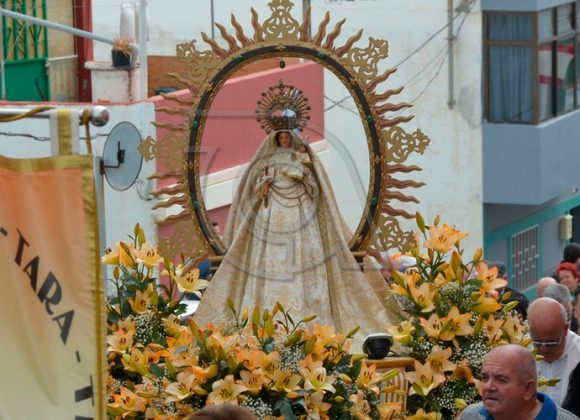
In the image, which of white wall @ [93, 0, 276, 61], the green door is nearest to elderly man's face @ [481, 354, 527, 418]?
the green door

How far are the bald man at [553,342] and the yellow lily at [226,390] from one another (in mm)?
1680

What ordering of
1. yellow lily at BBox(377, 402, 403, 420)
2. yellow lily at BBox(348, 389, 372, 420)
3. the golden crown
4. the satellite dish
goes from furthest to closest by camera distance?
the satellite dish
the golden crown
yellow lily at BBox(377, 402, 403, 420)
yellow lily at BBox(348, 389, 372, 420)

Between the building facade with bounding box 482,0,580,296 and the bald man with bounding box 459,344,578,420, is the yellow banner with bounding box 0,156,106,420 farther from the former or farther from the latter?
the building facade with bounding box 482,0,580,296

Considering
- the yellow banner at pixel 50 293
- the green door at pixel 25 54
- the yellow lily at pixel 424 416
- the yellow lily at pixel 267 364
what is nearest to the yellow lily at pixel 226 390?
the yellow lily at pixel 267 364

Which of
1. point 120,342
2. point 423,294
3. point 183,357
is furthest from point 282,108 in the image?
point 183,357

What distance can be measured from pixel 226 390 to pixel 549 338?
1.78m

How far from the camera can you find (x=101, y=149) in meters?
15.6

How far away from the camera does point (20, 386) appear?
201 inches

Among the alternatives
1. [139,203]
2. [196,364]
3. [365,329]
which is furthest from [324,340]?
[139,203]

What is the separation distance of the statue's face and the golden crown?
38mm

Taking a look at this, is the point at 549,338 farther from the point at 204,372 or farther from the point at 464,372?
the point at 204,372

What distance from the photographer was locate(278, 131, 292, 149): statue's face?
29.6 feet

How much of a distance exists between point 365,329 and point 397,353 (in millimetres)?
504

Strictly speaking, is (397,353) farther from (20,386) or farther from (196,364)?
(20,386)
